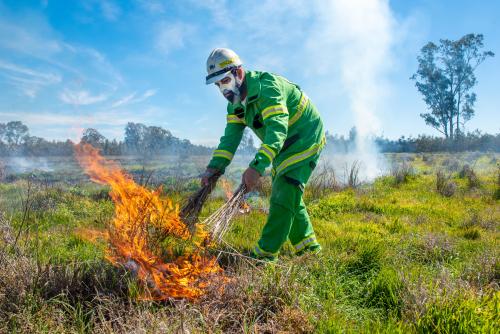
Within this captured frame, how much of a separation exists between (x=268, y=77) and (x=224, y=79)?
474 millimetres

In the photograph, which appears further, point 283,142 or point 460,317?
point 283,142

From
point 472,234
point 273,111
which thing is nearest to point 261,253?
point 273,111

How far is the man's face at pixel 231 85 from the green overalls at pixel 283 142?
0.12 metres

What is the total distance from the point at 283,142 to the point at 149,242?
1.61 meters

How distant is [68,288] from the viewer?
2.83 meters

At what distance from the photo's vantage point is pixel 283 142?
3.66m

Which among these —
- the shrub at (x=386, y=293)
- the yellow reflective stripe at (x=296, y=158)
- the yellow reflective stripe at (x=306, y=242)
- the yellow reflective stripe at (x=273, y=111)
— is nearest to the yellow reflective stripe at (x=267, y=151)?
the yellow reflective stripe at (x=273, y=111)

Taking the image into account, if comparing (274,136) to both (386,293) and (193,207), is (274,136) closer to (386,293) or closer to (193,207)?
(193,207)

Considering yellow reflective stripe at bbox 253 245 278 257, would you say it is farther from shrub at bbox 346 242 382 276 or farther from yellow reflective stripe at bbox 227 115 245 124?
yellow reflective stripe at bbox 227 115 245 124

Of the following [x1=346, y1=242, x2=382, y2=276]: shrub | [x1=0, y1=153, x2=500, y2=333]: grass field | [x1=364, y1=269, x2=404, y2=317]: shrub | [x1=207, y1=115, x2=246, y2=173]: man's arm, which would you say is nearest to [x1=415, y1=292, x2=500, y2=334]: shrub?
[x1=0, y1=153, x2=500, y2=333]: grass field

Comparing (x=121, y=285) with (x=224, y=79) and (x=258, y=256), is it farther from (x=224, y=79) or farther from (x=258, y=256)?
(x=224, y=79)

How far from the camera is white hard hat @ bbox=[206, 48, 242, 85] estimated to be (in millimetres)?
3668

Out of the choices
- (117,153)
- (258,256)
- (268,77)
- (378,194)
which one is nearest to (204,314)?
(258,256)

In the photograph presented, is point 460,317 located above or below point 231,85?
below
